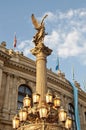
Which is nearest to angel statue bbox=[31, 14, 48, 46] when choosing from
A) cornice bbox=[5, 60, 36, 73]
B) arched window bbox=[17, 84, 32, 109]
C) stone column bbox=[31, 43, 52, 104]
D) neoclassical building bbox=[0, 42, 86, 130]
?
stone column bbox=[31, 43, 52, 104]

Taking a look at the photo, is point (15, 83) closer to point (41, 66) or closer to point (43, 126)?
point (41, 66)

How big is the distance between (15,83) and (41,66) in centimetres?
1310

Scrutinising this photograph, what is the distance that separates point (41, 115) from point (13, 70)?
16.4 metres

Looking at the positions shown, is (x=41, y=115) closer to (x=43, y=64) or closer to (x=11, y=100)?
(x=43, y=64)

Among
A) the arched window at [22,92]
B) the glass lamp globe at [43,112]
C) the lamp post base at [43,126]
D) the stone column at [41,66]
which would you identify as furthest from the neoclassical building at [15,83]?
the glass lamp globe at [43,112]

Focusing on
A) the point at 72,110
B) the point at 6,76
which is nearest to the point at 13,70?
the point at 6,76

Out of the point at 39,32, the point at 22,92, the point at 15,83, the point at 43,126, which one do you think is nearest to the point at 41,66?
the point at 39,32

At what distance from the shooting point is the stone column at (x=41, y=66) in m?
13.4

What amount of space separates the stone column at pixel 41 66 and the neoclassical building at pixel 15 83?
427 inches

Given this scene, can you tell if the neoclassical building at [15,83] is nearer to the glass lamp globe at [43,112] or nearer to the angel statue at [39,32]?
the angel statue at [39,32]

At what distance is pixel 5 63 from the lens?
26562 millimetres

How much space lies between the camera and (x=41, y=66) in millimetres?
14164

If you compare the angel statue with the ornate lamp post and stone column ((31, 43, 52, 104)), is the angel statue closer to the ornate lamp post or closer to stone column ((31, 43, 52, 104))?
stone column ((31, 43, 52, 104))

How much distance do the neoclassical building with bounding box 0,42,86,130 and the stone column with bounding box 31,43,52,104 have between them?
10.8 meters
